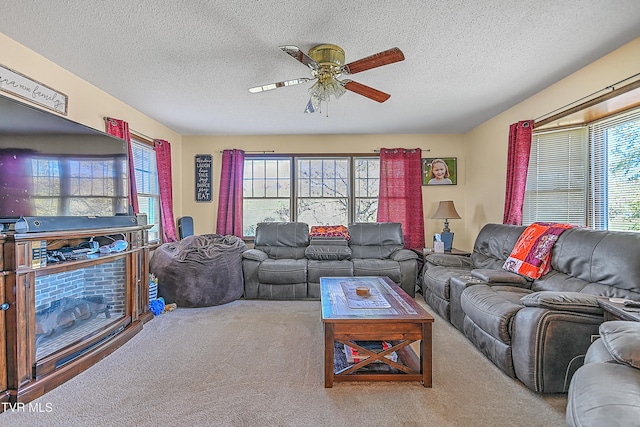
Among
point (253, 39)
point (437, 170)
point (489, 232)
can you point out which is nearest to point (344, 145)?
point (437, 170)

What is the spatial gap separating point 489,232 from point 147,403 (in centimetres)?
366

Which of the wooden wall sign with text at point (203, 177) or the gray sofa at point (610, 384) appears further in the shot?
the wooden wall sign with text at point (203, 177)

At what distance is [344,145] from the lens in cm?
498

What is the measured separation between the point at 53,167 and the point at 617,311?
3.59m

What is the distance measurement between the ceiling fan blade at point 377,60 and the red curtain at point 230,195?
3.06 metres

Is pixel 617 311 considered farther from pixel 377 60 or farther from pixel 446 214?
pixel 446 214

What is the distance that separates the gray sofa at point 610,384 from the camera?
946 millimetres

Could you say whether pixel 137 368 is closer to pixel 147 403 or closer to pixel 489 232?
pixel 147 403

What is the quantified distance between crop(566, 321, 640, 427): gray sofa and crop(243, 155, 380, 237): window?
3.82 m

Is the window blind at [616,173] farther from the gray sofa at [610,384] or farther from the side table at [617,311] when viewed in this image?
the gray sofa at [610,384]

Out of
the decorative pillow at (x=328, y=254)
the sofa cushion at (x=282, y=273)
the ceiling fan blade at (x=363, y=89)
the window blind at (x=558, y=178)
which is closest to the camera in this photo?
the ceiling fan blade at (x=363, y=89)

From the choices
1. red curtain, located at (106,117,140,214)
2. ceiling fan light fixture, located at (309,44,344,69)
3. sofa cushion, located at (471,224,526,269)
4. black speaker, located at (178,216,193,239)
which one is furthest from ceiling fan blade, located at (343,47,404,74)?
black speaker, located at (178,216,193,239)

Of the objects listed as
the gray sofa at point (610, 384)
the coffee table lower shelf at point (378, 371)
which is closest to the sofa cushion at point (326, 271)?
the coffee table lower shelf at point (378, 371)

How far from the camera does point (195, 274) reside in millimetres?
3566
